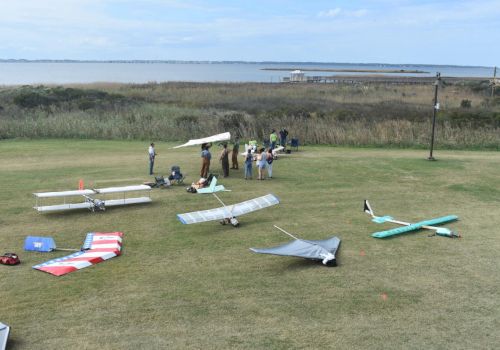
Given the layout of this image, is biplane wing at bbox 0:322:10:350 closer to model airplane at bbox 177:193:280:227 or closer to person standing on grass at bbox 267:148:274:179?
model airplane at bbox 177:193:280:227

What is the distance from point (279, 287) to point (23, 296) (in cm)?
537

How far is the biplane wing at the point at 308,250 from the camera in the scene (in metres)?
11.5

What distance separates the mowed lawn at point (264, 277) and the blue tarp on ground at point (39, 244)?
0.73ft

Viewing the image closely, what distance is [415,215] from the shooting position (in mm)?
15883

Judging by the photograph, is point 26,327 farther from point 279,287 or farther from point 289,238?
point 289,238

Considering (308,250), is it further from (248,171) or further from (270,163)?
(248,171)

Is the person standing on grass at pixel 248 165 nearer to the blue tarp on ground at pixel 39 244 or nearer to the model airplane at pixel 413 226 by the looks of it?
the model airplane at pixel 413 226

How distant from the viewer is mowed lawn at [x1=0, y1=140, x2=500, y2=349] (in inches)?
342

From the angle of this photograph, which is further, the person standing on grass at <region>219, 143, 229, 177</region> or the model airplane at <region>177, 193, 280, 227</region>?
the person standing on grass at <region>219, 143, 229, 177</region>

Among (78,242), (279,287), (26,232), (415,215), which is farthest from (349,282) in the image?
(26,232)

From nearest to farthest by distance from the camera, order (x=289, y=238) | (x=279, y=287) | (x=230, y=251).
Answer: (x=279, y=287), (x=230, y=251), (x=289, y=238)

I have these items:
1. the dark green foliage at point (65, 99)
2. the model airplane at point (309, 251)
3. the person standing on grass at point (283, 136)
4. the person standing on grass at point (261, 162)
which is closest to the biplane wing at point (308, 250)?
the model airplane at point (309, 251)

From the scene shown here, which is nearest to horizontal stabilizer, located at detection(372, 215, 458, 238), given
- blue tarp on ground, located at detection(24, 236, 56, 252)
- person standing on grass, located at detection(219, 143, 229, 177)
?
person standing on grass, located at detection(219, 143, 229, 177)

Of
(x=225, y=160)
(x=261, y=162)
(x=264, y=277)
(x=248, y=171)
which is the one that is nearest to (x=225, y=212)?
(x=264, y=277)
